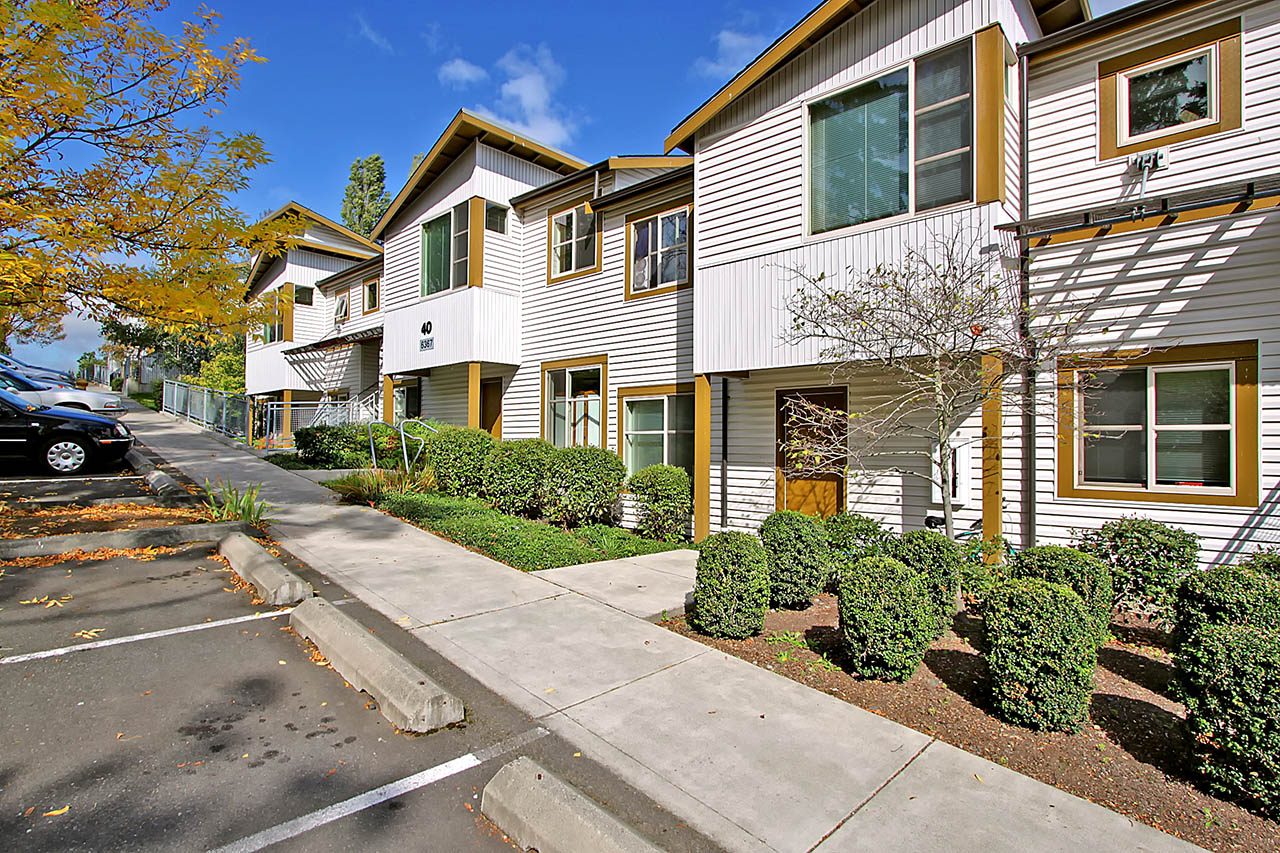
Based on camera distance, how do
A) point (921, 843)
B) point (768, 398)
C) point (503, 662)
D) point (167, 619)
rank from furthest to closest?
point (768, 398)
point (167, 619)
point (503, 662)
point (921, 843)

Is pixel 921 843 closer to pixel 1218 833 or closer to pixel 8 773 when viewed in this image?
pixel 1218 833

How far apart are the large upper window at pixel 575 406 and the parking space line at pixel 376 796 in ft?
28.9

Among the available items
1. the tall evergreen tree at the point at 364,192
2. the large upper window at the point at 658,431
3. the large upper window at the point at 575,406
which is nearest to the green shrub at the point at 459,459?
the large upper window at the point at 575,406

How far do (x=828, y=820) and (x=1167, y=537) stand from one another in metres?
5.19

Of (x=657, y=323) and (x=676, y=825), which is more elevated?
(x=657, y=323)

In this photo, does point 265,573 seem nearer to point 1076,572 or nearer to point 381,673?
point 381,673

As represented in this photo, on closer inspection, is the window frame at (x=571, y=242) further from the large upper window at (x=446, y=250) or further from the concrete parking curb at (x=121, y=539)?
the concrete parking curb at (x=121, y=539)

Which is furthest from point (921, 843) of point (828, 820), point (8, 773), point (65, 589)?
point (65, 589)

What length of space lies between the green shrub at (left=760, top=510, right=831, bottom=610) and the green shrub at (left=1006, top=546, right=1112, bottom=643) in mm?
1682

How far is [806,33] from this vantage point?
8.46 m

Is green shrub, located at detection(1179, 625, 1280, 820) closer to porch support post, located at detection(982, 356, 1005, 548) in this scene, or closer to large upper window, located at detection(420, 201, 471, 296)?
porch support post, located at detection(982, 356, 1005, 548)

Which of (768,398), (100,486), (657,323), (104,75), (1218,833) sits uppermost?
(104,75)

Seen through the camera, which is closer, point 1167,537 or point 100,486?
point 1167,537

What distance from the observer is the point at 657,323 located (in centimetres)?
1147
